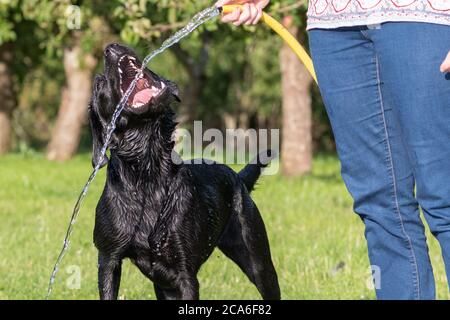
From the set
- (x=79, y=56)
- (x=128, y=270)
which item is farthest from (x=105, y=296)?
(x=79, y=56)

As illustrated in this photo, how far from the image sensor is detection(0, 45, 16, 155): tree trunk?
23.8 meters

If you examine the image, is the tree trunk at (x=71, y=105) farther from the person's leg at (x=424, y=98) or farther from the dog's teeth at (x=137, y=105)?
the person's leg at (x=424, y=98)

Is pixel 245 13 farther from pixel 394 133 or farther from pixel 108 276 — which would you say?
pixel 108 276

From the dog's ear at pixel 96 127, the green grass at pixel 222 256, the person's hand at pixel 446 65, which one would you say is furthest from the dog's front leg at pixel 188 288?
the person's hand at pixel 446 65

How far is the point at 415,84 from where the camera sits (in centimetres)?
430

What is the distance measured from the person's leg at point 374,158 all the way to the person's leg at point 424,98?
149 mm

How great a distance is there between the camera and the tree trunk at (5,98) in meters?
23.8

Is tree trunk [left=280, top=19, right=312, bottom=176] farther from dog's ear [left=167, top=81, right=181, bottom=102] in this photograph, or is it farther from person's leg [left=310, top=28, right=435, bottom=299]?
person's leg [left=310, top=28, right=435, bottom=299]

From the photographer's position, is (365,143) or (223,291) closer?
(365,143)

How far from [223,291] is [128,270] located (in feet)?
3.06

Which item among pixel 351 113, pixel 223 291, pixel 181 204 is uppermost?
pixel 351 113

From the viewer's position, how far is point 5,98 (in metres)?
24.1

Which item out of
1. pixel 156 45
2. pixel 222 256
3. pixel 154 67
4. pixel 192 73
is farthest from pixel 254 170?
pixel 154 67

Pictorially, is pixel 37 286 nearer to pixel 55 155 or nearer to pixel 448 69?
pixel 448 69
